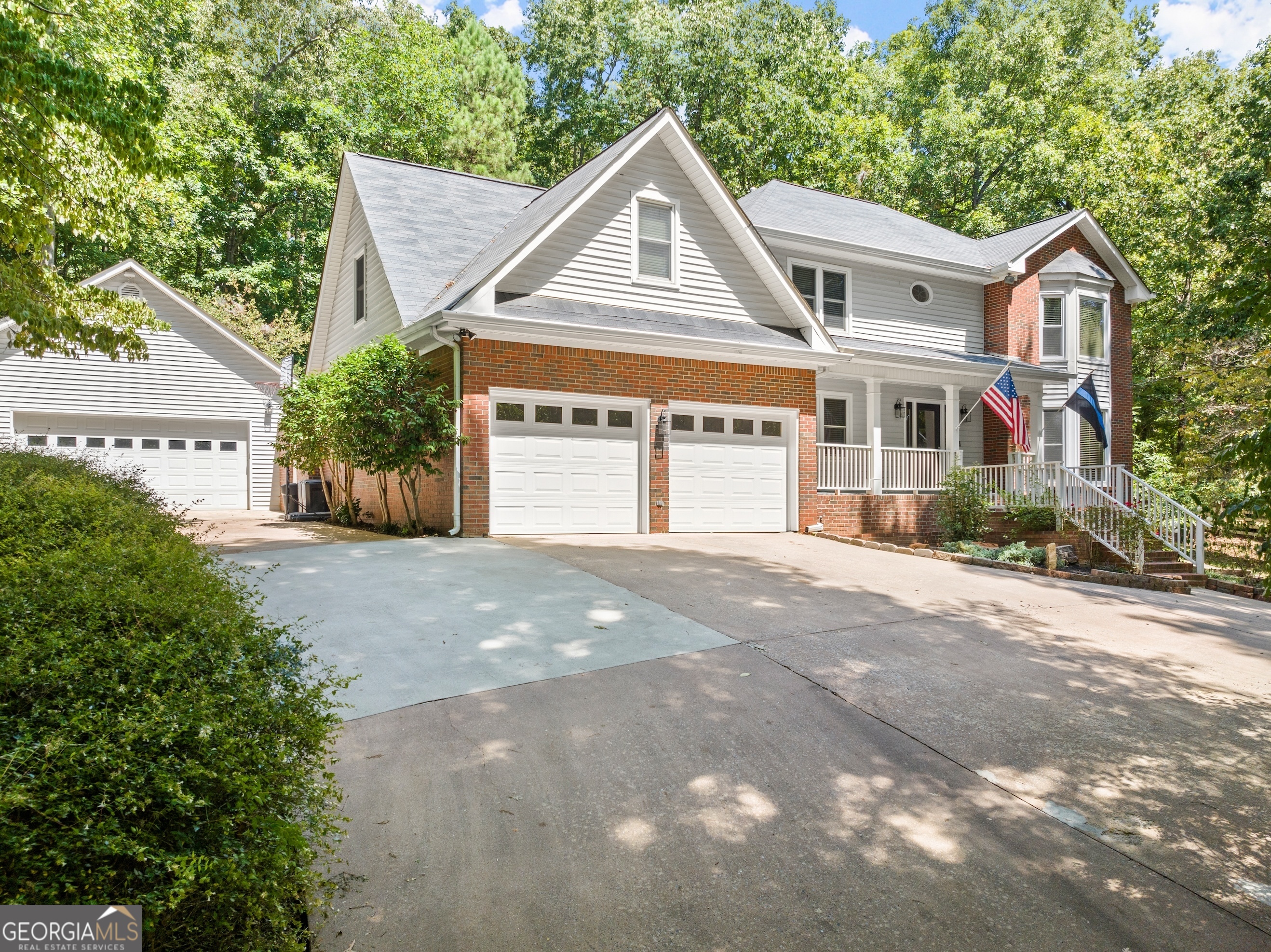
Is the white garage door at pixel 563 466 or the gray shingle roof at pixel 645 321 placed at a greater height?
the gray shingle roof at pixel 645 321

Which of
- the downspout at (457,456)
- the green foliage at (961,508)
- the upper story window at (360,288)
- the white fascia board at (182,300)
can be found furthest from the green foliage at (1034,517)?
the white fascia board at (182,300)

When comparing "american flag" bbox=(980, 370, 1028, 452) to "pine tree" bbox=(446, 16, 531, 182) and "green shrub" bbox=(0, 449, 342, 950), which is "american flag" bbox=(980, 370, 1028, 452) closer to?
"green shrub" bbox=(0, 449, 342, 950)

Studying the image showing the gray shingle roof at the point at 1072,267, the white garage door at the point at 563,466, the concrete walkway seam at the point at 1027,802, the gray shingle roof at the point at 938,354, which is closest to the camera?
the concrete walkway seam at the point at 1027,802

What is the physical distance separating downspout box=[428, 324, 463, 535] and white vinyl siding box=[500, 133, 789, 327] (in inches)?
54.4

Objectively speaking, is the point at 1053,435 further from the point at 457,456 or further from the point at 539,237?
the point at 457,456

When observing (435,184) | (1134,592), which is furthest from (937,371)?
(435,184)

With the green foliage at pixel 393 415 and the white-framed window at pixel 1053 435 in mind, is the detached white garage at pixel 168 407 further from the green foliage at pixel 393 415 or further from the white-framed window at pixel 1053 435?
the white-framed window at pixel 1053 435

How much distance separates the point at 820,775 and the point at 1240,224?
20.2m

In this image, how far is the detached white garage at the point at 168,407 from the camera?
58.7 feet

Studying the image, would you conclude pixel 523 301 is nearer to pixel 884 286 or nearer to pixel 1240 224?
pixel 884 286

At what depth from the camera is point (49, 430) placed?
59.5 ft

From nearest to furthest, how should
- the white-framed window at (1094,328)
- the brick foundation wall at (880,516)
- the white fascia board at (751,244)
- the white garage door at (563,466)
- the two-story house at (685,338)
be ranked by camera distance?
the white garage door at (563,466) → the two-story house at (685,338) → the white fascia board at (751,244) → the brick foundation wall at (880,516) → the white-framed window at (1094,328)

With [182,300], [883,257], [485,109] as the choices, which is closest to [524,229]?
[883,257]

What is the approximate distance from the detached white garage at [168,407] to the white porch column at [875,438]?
1562 centimetres
